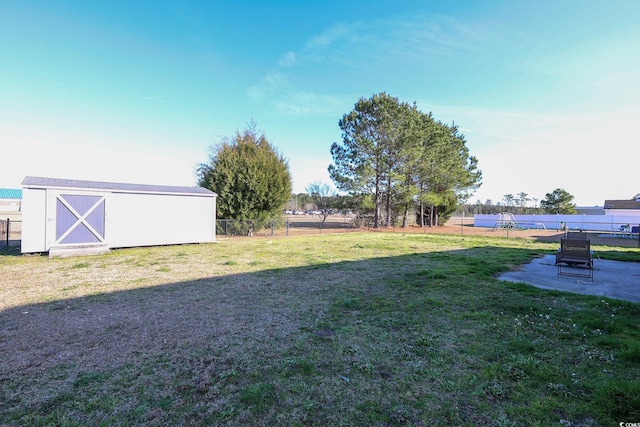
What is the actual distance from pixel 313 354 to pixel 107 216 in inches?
453

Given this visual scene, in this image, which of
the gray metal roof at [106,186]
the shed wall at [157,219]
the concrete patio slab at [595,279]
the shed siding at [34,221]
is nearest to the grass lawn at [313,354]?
the concrete patio slab at [595,279]

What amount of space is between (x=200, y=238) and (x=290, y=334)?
11.6 metres

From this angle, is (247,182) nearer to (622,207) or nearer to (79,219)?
(79,219)

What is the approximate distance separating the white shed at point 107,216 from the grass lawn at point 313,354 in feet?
16.0

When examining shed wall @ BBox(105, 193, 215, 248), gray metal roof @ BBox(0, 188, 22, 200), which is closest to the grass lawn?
shed wall @ BBox(105, 193, 215, 248)

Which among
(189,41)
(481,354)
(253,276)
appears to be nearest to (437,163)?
(189,41)

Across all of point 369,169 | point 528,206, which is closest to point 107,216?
point 369,169

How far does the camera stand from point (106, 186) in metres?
11.4

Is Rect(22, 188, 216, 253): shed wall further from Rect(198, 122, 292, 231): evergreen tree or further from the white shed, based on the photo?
Rect(198, 122, 292, 231): evergreen tree

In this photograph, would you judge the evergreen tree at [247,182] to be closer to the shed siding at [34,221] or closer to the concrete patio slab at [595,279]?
the shed siding at [34,221]

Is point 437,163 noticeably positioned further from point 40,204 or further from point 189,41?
point 40,204

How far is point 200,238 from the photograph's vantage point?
14.0 meters

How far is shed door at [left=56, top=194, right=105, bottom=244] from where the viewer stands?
10055mm

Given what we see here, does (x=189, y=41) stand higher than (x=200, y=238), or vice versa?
(x=189, y=41)
